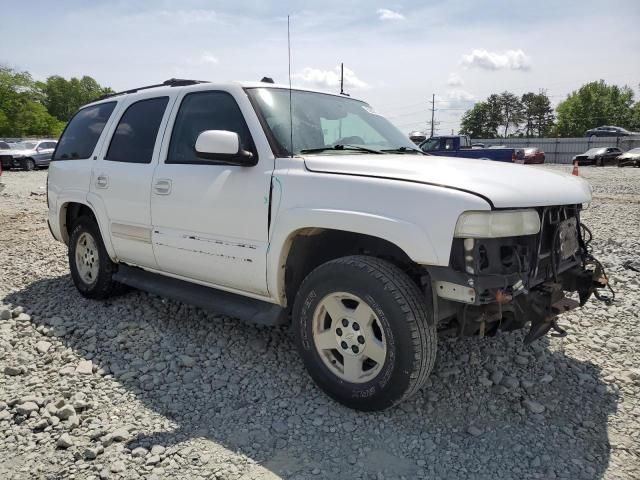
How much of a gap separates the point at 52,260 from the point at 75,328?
2.66 metres

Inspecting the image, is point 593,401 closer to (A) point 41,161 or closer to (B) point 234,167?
(B) point 234,167

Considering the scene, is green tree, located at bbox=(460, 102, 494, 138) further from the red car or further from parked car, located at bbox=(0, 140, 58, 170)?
parked car, located at bbox=(0, 140, 58, 170)

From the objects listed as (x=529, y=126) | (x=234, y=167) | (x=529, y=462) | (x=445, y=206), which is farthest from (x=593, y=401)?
(x=529, y=126)

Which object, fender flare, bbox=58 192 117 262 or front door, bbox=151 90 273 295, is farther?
fender flare, bbox=58 192 117 262

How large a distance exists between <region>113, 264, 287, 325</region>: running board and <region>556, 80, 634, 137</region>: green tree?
267ft

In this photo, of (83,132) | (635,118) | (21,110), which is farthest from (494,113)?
(83,132)

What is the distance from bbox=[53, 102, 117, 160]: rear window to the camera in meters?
4.89

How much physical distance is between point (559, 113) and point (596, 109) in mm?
6535

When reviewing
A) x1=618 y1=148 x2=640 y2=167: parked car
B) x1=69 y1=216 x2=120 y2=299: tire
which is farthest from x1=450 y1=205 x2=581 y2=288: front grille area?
x1=618 y1=148 x2=640 y2=167: parked car

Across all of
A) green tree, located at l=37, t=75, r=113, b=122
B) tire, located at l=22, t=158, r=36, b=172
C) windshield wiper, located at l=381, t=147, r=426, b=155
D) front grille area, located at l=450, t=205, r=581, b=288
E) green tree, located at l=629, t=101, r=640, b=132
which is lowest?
tire, located at l=22, t=158, r=36, b=172

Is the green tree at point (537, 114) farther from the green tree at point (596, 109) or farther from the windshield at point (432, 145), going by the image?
the windshield at point (432, 145)

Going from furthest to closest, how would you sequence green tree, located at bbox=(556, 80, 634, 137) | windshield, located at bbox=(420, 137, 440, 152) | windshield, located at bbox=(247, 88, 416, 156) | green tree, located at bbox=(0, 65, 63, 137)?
green tree, located at bbox=(556, 80, 634, 137) < green tree, located at bbox=(0, 65, 63, 137) < windshield, located at bbox=(420, 137, 440, 152) < windshield, located at bbox=(247, 88, 416, 156)

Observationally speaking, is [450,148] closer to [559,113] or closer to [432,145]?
[432,145]

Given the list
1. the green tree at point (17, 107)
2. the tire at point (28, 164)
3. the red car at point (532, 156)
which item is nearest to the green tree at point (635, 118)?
the red car at point (532, 156)
